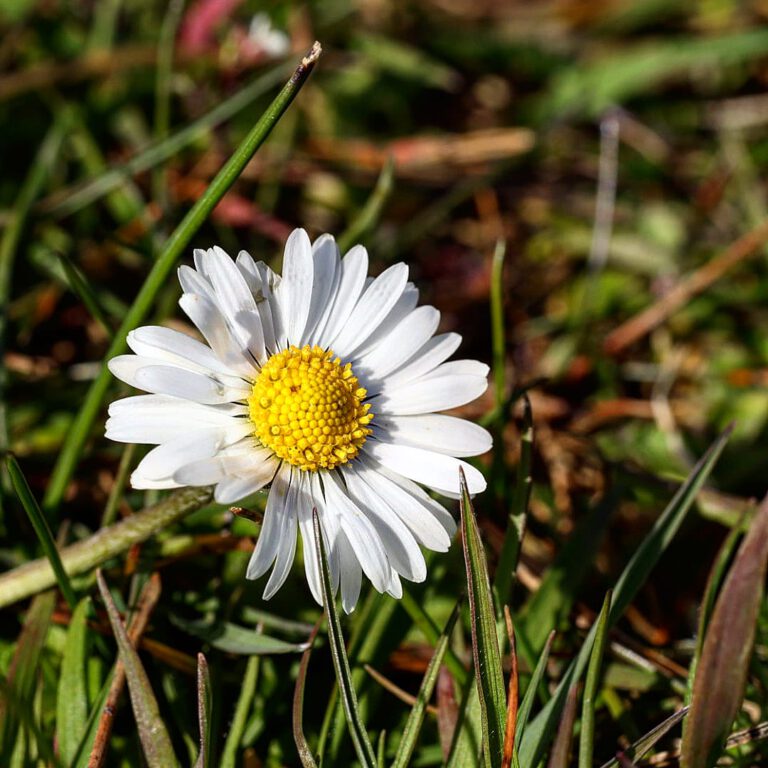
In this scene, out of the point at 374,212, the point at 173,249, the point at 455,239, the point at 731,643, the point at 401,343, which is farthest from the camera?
the point at 455,239

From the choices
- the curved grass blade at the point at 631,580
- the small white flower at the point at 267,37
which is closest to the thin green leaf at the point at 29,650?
the curved grass blade at the point at 631,580

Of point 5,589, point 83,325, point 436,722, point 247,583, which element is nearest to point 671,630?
point 436,722

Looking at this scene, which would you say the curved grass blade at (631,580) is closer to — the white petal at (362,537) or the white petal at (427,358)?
the white petal at (362,537)

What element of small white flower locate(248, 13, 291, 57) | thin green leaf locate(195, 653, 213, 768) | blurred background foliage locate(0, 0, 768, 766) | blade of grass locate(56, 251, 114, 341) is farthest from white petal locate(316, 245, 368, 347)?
small white flower locate(248, 13, 291, 57)

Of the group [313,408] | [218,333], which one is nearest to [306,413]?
[313,408]

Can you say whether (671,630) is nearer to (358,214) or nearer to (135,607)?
(135,607)

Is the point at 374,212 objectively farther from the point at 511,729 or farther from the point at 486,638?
the point at 511,729
